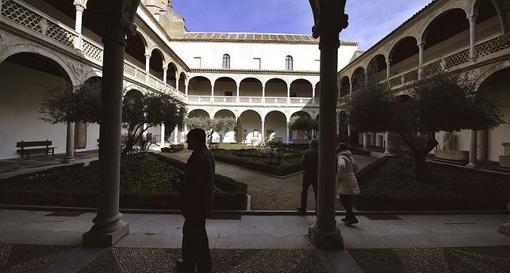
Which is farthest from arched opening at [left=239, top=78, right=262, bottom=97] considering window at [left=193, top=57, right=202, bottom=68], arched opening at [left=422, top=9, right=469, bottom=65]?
arched opening at [left=422, top=9, right=469, bottom=65]

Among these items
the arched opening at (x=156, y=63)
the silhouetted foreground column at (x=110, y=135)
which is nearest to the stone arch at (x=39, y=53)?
the silhouetted foreground column at (x=110, y=135)

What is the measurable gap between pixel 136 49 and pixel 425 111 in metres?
22.6

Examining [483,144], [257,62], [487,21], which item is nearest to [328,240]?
[483,144]

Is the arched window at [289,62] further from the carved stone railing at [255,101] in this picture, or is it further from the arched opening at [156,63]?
the arched opening at [156,63]

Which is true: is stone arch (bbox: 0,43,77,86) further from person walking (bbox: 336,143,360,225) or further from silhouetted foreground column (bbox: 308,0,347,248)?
person walking (bbox: 336,143,360,225)

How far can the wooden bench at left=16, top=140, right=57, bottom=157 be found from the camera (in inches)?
508

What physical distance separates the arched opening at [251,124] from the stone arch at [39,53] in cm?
2383

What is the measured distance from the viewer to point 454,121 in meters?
7.52

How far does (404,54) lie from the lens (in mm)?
21547

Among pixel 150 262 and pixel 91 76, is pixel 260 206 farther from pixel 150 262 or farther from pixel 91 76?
pixel 91 76

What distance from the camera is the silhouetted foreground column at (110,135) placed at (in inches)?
145

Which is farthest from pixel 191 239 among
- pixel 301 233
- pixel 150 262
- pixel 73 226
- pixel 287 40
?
pixel 287 40

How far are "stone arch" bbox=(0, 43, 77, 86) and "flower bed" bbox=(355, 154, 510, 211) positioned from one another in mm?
11975

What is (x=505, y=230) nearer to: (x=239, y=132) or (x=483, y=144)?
(x=483, y=144)
